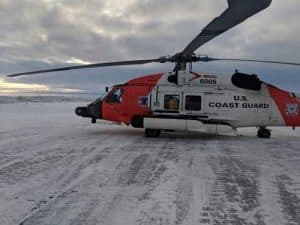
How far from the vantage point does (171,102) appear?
14.8m

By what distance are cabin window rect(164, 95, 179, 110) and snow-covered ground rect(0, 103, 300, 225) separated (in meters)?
2.49

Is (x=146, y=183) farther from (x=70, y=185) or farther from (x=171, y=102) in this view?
(x=171, y=102)

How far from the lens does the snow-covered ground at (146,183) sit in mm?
5391

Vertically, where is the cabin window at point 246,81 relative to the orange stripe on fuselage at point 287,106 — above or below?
above

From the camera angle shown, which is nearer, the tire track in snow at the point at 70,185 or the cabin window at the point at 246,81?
the tire track in snow at the point at 70,185

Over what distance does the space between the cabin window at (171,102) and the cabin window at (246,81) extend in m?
2.01

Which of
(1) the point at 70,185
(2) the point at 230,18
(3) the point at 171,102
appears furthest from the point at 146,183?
(3) the point at 171,102

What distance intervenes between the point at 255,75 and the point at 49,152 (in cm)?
766

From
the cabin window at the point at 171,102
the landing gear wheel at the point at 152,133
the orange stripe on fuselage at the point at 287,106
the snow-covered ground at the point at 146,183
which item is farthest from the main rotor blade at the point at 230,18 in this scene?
the orange stripe on fuselage at the point at 287,106

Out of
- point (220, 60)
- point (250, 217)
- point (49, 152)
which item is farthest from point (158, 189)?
point (220, 60)

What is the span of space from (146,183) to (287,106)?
29.1ft

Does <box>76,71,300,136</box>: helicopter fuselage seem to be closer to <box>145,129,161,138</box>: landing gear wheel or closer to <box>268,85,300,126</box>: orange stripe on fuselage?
<box>268,85,300,126</box>: orange stripe on fuselage

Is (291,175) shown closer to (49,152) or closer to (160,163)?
(160,163)

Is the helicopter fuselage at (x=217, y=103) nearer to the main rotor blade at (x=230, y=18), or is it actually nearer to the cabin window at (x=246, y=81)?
the cabin window at (x=246, y=81)
